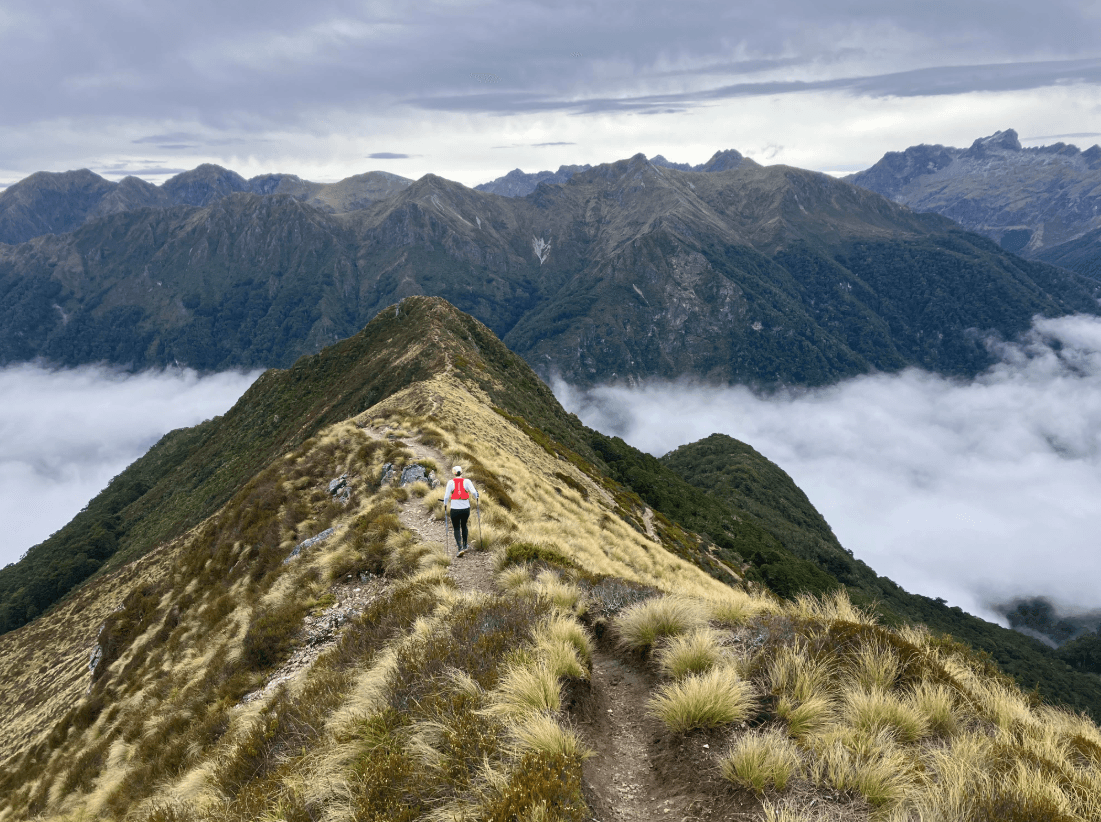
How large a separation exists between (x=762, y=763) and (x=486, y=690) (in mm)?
3944

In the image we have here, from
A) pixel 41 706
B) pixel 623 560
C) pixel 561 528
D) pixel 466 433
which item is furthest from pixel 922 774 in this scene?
pixel 41 706

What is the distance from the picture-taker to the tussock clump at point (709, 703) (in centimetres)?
725

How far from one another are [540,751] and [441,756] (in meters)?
1.33

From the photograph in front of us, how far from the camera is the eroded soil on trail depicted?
6.27 meters

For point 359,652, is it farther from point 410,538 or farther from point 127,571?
point 127,571

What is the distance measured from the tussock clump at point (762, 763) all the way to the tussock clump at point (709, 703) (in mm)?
713

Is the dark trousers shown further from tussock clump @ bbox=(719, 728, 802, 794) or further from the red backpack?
tussock clump @ bbox=(719, 728, 802, 794)

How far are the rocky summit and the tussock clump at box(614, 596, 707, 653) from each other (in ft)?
0.21

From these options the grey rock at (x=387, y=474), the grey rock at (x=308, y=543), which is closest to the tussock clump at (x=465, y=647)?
the grey rock at (x=308, y=543)

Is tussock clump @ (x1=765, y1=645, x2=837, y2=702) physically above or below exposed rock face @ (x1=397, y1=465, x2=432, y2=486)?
below

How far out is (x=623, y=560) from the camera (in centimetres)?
2522

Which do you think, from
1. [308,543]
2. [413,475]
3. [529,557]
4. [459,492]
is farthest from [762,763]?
[413,475]

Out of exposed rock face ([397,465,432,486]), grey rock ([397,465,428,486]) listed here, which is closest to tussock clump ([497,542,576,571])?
exposed rock face ([397,465,432,486])

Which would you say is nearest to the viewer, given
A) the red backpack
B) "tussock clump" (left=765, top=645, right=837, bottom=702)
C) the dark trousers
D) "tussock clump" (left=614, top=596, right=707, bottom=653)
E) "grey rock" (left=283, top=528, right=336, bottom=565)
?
"tussock clump" (left=765, top=645, right=837, bottom=702)
